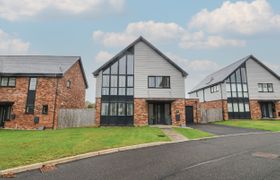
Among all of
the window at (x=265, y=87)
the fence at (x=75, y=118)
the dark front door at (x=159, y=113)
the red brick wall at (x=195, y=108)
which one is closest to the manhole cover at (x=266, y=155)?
the dark front door at (x=159, y=113)

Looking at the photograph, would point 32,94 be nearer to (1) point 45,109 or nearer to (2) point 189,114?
(1) point 45,109

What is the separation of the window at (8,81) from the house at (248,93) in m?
23.4

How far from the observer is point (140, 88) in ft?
65.6

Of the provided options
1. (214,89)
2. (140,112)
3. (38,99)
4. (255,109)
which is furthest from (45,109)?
(255,109)

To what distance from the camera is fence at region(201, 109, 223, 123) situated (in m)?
25.9

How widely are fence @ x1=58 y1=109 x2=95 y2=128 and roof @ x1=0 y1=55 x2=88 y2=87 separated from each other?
4.06m

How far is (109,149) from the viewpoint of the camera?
8.36 meters

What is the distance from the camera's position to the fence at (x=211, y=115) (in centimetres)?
2586

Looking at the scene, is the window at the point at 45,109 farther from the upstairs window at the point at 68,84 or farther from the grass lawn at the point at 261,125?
the grass lawn at the point at 261,125

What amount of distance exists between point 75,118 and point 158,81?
31.9 ft

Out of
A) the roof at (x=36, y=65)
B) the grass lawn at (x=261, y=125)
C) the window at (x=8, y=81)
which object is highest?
the roof at (x=36, y=65)

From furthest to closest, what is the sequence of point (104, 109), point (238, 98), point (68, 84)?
point (238, 98) → point (68, 84) → point (104, 109)

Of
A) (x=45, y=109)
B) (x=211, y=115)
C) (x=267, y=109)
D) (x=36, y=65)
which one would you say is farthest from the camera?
(x=267, y=109)

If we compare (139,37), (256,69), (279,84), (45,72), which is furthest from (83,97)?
(279,84)
